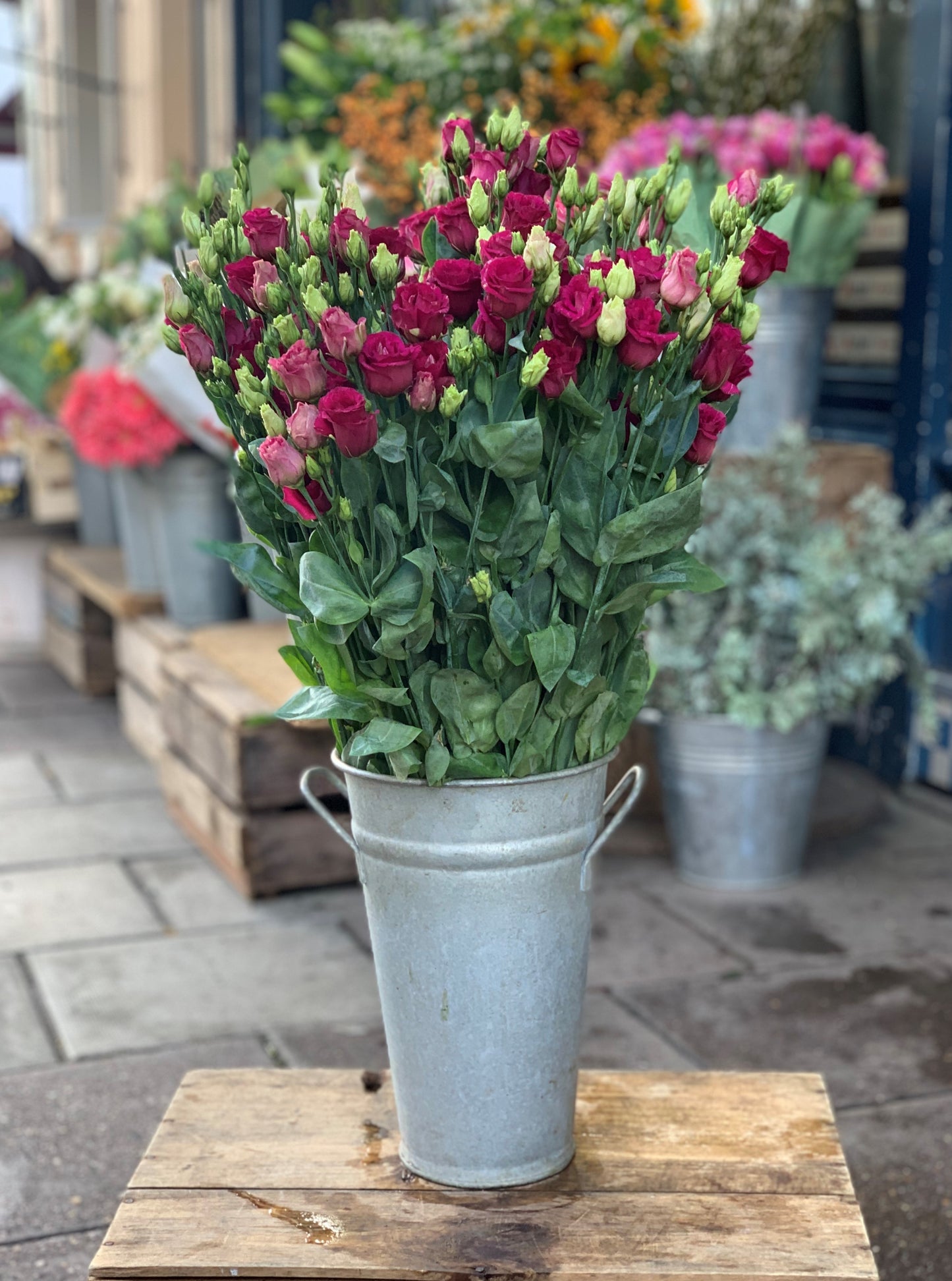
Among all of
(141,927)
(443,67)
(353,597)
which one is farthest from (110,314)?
(353,597)

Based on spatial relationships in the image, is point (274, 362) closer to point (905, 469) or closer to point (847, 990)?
point (847, 990)

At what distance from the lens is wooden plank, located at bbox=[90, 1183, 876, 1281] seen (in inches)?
52.2

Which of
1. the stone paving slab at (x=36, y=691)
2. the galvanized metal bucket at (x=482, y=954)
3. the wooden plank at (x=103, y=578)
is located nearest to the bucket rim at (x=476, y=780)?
the galvanized metal bucket at (x=482, y=954)

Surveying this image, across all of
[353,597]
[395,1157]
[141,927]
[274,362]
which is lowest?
[141,927]

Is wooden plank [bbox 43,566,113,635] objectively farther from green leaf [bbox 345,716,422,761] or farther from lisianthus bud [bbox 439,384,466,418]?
lisianthus bud [bbox 439,384,466,418]

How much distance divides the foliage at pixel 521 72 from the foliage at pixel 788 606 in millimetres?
1534

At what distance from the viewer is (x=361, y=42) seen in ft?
15.6

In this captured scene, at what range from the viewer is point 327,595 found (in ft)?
4.22

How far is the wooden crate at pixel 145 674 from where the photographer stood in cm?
400

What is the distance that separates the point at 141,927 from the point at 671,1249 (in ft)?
6.34

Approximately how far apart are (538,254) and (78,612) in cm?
428

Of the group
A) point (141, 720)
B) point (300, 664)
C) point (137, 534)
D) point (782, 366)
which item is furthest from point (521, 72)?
point (300, 664)

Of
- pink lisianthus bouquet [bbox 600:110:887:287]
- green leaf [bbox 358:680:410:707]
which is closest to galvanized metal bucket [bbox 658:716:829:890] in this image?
pink lisianthus bouquet [bbox 600:110:887:287]

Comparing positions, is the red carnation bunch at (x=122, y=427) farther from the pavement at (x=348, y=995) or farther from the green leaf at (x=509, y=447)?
the green leaf at (x=509, y=447)
